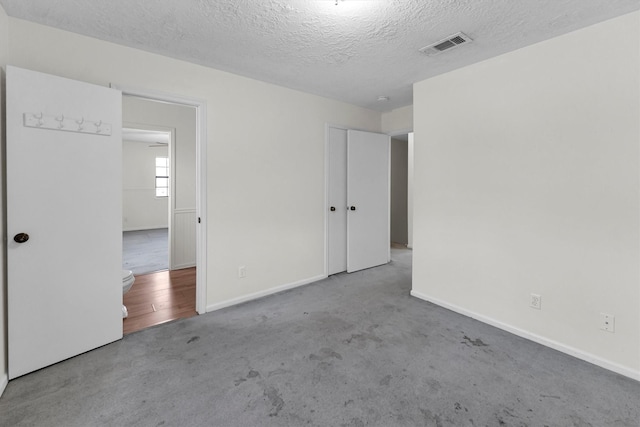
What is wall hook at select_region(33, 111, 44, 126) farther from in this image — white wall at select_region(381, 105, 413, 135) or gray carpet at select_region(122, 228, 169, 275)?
white wall at select_region(381, 105, 413, 135)

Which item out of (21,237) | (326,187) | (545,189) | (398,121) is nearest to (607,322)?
(545,189)

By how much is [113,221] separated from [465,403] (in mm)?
2744

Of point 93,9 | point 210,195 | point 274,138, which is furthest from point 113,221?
point 274,138

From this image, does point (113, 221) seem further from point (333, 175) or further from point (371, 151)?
point (371, 151)

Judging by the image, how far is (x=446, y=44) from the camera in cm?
237

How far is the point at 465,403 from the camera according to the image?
5.61ft

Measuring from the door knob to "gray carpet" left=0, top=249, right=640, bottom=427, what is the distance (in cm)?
90

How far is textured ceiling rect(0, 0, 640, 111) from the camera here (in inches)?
73.6

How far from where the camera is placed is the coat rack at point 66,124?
192 cm

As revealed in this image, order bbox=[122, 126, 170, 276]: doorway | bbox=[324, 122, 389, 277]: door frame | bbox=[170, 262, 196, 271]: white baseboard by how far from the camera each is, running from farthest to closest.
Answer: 1. bbox=[122, 126, 170, 276]: doorway
2. bbox=[170, 262, 196, 271]: white baseboard
3. bbox=[324, 122, 389, 277]: door frame

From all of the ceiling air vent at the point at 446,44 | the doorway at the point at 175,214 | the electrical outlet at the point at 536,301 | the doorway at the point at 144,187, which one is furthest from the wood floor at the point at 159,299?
Result: the doorway at the point at 144,187

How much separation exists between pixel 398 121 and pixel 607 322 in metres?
3.24

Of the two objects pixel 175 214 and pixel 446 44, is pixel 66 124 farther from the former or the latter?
pixel 446 44

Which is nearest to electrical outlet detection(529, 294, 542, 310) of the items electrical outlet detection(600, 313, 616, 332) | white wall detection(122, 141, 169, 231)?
electrical outlet detection(600, 313, 616, 332)
